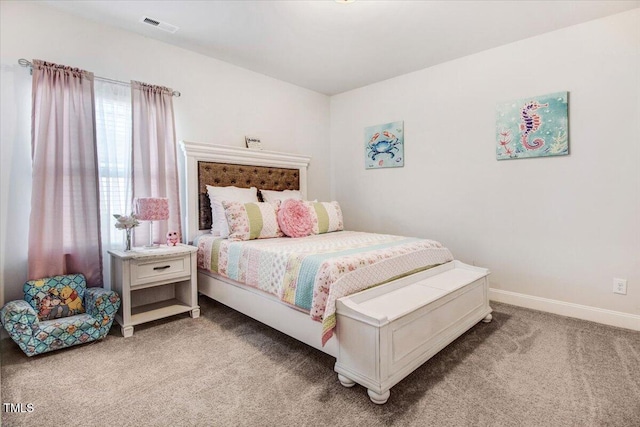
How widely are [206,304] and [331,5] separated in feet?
9.20

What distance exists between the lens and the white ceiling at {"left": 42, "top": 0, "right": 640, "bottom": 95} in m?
2.45

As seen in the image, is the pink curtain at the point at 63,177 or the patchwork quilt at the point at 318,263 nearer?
the patchwork quilt at the point at 318,263

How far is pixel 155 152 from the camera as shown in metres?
2.93

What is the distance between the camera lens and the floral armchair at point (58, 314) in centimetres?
204

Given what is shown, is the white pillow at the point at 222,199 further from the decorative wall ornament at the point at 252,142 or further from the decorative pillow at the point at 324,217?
the decorative pillow at the point at 324,217

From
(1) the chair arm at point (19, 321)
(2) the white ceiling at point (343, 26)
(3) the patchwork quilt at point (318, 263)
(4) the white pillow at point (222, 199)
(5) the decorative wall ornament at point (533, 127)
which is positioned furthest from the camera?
(4) the white pillow at point (222, 199)

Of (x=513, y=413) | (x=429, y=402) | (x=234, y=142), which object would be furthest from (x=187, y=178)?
(x=513, y=413)

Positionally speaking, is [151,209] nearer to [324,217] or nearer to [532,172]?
[324,217]

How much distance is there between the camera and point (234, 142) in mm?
3635

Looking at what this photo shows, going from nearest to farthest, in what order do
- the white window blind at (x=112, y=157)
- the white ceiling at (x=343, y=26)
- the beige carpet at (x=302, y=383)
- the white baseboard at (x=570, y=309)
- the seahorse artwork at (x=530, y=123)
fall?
the beige carpet at (x=302, y=383) < the white ceiling at (x=343, y=26) < the white baseboard at (x=570, y=309) < the white window blind at (x=112, y=157) < the seahorse artwork at (x=530, y=123)

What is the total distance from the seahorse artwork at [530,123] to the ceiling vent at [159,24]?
315 cm

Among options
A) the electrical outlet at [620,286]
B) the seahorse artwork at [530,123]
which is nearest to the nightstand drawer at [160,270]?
the seahorse artwork at [530,123]

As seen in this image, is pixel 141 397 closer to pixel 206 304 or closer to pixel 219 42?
pixel 206 304

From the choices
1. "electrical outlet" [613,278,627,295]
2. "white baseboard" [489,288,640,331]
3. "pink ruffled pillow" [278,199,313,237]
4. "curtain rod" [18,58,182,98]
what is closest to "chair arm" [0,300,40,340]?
"curtain rod" [18,58,182,98]
